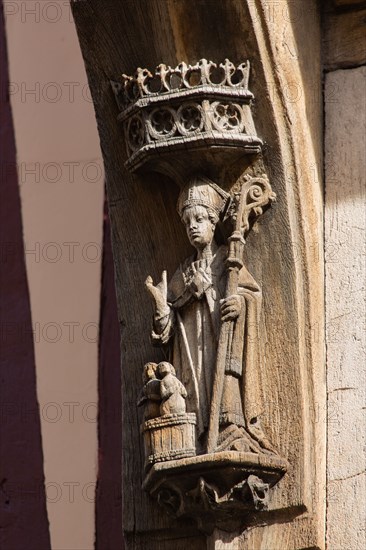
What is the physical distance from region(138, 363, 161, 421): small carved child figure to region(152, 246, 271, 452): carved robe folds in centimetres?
4

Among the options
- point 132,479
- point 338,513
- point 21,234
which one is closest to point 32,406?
point 21,234

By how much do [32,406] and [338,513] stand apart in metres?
0.89

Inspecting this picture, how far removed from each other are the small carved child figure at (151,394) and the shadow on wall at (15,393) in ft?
2.09

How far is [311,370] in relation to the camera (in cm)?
353

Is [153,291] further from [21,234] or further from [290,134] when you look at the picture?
[21,234]

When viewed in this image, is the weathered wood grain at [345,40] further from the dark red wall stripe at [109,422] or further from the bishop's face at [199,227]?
the dark red wall stripe at [109,422]

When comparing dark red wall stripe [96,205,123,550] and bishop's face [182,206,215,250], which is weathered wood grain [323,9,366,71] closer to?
bishop's face [182,206,215,250]

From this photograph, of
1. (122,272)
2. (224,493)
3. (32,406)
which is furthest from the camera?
(32,406)

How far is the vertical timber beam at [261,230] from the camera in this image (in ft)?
11.4

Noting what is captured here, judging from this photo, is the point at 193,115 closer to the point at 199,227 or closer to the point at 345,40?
the point at 199,227

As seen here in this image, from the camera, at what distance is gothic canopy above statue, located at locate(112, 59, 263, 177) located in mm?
3541

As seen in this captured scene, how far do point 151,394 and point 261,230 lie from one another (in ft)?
1.11

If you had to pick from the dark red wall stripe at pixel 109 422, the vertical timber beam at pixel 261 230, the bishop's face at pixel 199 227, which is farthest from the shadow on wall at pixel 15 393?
the bishop's face at pixel 199 227

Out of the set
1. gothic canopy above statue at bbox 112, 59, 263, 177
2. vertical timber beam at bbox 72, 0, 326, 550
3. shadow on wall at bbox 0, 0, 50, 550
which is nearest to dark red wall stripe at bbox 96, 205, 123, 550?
shadow on wall at bbox 0, 0, 50, 550
